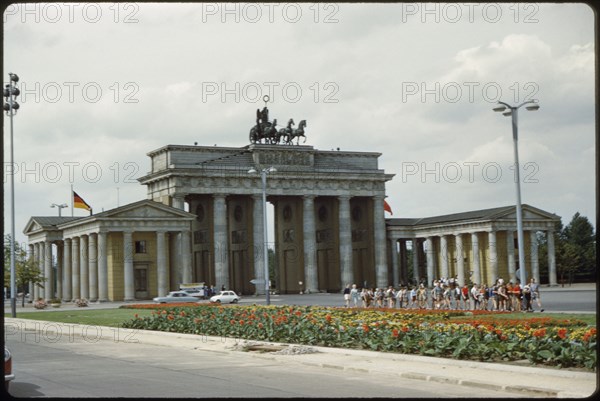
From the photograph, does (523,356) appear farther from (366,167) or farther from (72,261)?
(366,167)

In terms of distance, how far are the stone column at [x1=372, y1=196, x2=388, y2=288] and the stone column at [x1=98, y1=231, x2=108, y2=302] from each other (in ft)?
128

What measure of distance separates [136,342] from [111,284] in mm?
57827

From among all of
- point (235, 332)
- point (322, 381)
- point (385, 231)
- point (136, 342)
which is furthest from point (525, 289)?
point (385, 231)

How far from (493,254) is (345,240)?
19823mm

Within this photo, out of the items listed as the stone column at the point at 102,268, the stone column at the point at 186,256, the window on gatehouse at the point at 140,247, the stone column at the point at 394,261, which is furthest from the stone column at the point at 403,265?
the stone column at the point at 102,268

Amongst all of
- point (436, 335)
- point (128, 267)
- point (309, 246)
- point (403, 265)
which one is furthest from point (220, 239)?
point (436, 335)

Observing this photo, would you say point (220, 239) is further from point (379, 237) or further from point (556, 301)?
point (556, 301)

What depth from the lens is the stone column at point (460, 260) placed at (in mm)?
107375

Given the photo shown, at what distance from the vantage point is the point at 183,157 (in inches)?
4063

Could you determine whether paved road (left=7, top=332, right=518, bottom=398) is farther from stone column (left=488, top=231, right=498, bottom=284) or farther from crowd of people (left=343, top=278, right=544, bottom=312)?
stone column (left=488, top=231, right=498, bottom=284)

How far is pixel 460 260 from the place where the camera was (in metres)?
107

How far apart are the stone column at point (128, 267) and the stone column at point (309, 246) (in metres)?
26.3

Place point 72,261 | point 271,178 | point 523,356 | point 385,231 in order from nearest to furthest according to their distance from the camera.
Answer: point 523,356
point 72,261
point 271,178
point 385,231

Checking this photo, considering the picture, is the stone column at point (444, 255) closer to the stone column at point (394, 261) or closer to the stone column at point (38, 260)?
the stone column at point (394, 261)
